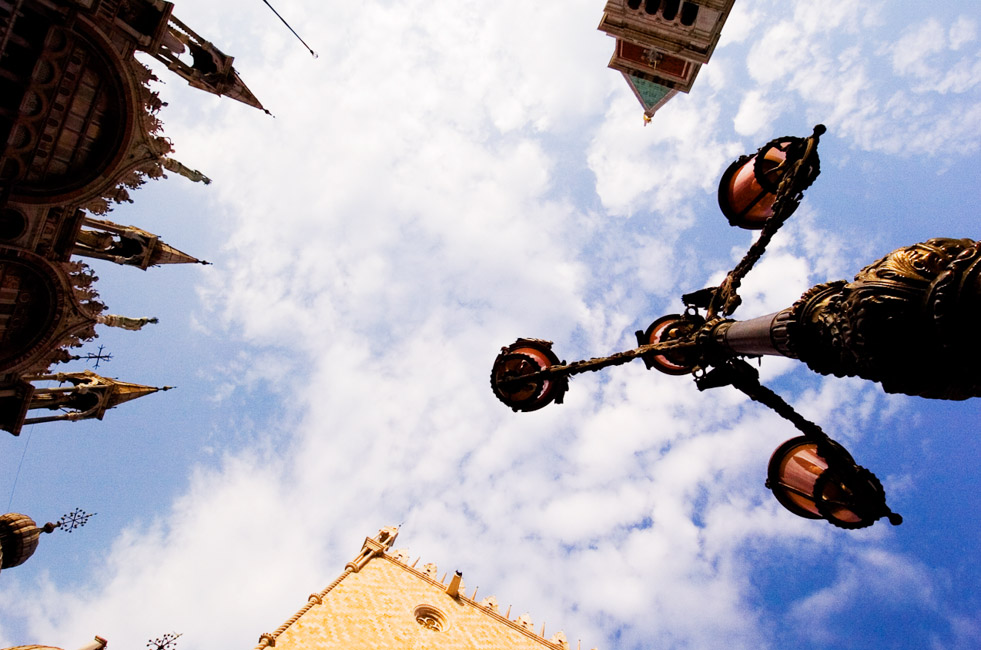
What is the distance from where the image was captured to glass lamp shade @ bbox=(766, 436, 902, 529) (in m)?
4.27

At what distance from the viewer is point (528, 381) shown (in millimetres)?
6520

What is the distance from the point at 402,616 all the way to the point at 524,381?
67.6ft

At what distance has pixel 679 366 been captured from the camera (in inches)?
267

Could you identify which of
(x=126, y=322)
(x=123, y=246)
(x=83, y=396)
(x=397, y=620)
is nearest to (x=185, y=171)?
(x=123, y=246)

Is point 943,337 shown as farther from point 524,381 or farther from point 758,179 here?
point 524,381

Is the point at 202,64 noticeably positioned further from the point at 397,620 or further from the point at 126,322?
the point at 397,620

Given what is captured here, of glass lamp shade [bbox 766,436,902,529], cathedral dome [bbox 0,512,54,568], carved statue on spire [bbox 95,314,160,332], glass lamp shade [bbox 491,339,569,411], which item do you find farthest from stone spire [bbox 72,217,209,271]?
glass lamp shade [bbox 766,436,902,529]

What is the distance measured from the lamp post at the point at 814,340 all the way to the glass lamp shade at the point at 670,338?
24mm

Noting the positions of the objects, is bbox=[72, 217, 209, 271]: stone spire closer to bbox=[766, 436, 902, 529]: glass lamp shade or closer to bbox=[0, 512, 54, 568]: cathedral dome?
bbox=[0, 512, 54, 568]: cathedral dome

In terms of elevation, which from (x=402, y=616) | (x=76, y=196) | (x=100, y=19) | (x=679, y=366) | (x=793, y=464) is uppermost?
(x=100, y=19)

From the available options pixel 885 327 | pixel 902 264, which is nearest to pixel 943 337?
pixel 885 327

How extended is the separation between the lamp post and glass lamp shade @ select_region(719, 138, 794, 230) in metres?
0.01

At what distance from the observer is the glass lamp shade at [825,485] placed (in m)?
4.27

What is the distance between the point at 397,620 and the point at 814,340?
2328 cm
